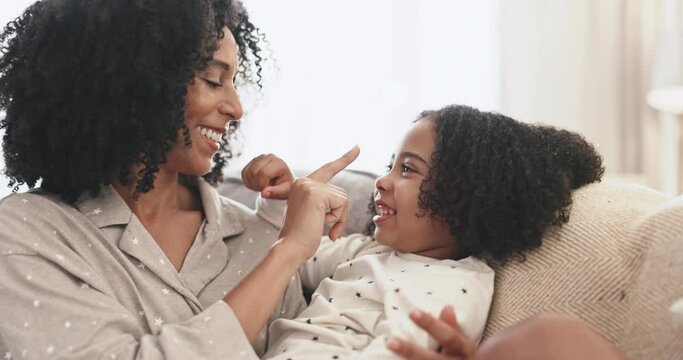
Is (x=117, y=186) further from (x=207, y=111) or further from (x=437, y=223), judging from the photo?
(x=437, y=223)

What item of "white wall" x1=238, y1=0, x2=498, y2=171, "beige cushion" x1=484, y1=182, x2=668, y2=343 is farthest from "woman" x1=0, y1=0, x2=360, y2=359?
"white wall" x1=238, y1=0, x2=498, y2=171

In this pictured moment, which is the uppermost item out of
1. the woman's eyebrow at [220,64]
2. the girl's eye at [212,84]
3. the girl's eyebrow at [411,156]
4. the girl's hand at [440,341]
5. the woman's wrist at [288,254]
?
the woman's eyebrow at [220,64]

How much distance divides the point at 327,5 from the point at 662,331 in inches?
102

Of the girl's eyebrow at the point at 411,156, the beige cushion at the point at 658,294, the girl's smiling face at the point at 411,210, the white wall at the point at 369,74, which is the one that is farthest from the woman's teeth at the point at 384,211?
the white wall at the point at 369,74

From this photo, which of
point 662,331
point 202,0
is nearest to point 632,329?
point 662,331

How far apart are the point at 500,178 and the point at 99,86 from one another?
0.73 meters

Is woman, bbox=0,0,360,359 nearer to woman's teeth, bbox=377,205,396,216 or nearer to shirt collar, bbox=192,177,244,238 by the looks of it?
shirt collar, bbox=192,177,244,238

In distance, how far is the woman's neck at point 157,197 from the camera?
143 cm

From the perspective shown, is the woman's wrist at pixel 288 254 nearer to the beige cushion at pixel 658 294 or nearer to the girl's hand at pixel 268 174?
the girl's hand at pixel 268 174

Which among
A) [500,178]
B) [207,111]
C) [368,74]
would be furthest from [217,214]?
[368,74]

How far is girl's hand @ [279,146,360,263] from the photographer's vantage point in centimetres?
129

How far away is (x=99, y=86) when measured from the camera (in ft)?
4.20

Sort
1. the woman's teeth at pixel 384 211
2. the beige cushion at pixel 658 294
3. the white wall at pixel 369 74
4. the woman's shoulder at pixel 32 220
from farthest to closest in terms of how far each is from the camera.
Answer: the white wall at pixel 369 74 → the woman's teeth at pixel 384 211 → the woman's shoulder at pixel 32 220 → the beige cushion at pixel 658 294

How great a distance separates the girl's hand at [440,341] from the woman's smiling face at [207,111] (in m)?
0.55
